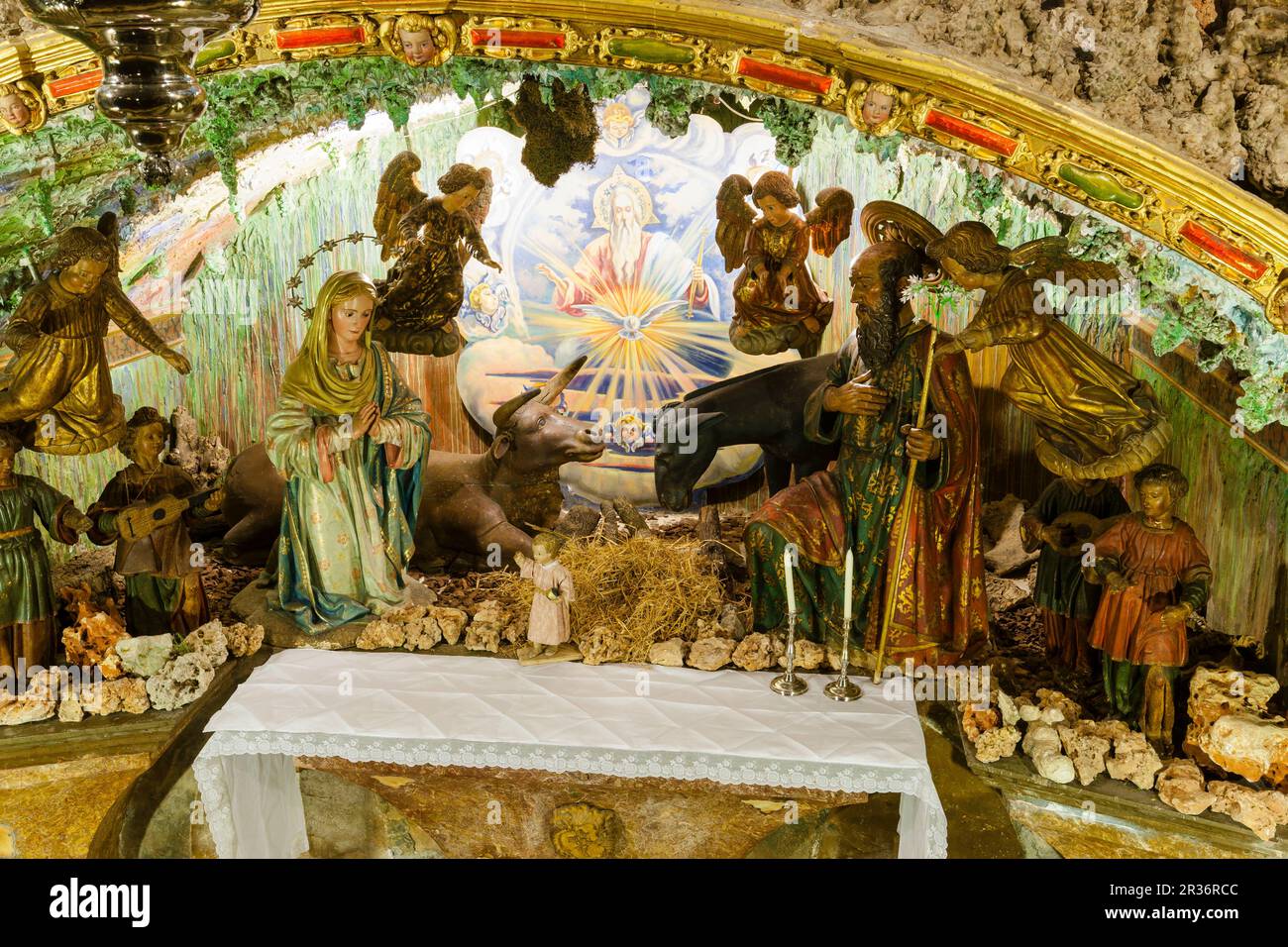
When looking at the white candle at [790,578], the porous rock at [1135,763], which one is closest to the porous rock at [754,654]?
the white candle at [790,578]

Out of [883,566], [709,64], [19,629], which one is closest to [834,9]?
[709,64]

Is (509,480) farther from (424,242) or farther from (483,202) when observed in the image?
(483,202)

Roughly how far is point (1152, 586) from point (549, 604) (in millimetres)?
3254

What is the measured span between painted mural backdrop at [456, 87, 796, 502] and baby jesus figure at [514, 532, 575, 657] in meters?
1.43

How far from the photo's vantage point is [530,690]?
7.23 m

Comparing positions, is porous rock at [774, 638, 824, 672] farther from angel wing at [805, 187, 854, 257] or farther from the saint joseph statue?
angel wing at [805, 187, 854, 257]

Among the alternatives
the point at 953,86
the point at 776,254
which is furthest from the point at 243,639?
the point at 953,86

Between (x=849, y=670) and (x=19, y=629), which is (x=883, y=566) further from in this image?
(x=19, y=629)

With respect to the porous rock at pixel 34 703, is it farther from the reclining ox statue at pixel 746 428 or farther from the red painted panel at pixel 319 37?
the reclining ox statue at pixel 746 428

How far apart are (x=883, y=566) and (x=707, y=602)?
1086 mm

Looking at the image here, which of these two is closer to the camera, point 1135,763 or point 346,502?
point 1135,763

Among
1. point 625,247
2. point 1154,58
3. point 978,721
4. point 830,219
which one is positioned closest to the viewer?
point 1154,58

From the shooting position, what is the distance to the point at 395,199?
27.5ft

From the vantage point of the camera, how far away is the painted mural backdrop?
327 inches
